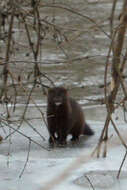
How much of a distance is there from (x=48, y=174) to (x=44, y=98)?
313cm

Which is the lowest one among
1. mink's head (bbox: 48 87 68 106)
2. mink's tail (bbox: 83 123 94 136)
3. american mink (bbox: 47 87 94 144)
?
mink's tail (bbox: 83 123 94 136)

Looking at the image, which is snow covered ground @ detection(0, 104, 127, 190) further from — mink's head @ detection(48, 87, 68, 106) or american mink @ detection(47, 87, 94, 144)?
mink's head @ detection(48, 87, 68, 106)

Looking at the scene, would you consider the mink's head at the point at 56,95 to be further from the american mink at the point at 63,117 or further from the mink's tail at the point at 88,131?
the mink's tail at the point at 88,131

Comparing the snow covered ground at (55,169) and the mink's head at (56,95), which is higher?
the mink's head at (56,95)

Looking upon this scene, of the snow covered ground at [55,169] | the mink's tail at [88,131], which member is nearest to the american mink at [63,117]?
the mink's tail at [88,131]

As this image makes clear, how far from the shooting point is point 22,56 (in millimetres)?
8156

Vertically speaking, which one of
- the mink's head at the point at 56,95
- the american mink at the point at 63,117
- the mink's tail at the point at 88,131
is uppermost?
the mink's head at the point at 56,95

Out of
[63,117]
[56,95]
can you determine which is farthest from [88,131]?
[56,95]

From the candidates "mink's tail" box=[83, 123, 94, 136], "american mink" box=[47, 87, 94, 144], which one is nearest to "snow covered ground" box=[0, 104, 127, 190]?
"american mink" box=[47, 87, 94, 144]

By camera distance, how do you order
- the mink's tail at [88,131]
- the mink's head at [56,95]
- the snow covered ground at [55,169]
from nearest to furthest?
the snow covered ground at [55,169] < the mink's head at [56,95] < the mink's tail at [88,131]

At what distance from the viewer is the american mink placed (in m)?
4.65

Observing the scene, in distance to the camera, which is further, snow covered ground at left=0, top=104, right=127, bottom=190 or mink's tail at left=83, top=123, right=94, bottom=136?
mink's tail at left=83, top=123, right=94, bottom=136

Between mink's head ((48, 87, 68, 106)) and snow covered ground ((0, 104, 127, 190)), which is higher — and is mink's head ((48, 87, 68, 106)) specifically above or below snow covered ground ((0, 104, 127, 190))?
above

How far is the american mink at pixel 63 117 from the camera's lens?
4652 millimetres
